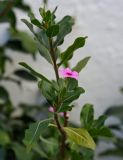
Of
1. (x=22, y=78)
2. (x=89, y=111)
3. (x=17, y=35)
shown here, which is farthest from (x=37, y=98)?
(x=89, y=111)

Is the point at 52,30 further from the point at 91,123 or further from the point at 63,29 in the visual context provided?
the point at 91,123

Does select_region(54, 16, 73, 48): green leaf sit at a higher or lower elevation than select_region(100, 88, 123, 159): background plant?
higher

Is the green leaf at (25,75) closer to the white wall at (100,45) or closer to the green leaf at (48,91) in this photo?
the white wall at (100,45)

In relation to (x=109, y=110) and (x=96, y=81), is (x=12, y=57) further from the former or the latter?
(x=109, y=110)

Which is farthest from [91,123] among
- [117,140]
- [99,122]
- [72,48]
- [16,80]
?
[16,80]

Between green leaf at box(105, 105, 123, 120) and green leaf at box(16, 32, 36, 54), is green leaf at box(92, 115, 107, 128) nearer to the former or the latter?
green leaf at box(105, 105, 123, 120)

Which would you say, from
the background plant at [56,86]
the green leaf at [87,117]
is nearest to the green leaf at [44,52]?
the background plant at [56,86]

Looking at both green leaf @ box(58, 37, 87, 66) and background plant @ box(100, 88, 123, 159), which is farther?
background plant @ box(100, 88, 123, 159)

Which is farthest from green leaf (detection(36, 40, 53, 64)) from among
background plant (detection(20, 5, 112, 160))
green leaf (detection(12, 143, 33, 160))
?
green leaf (detection(12, 143, 33, 160))
